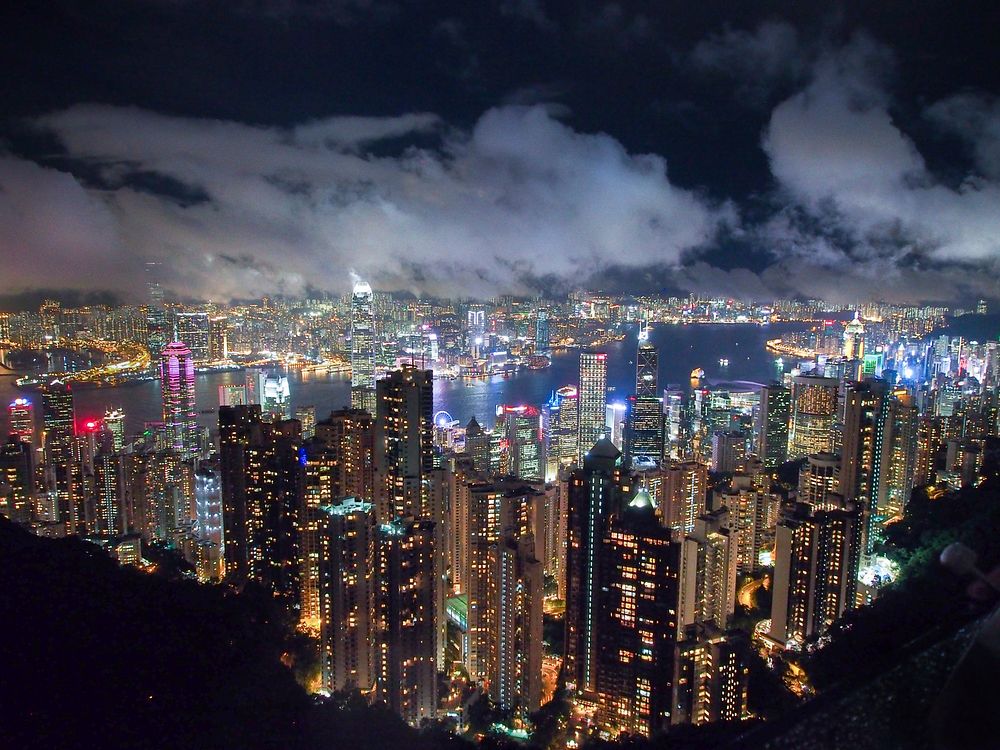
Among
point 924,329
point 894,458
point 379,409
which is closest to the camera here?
point 379,409

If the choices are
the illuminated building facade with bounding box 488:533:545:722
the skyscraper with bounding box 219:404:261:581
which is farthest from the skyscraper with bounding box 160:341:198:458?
the illuminated building facade with bounding box 488:533:545:722

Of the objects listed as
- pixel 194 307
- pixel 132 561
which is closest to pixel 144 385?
pixel 194 307

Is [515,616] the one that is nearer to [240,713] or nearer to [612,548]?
[612,548]

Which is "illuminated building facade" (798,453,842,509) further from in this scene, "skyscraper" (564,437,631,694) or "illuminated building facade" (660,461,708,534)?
"skyscraper" (564,437,631,694)

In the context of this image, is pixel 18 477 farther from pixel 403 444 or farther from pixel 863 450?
pixel 863 450

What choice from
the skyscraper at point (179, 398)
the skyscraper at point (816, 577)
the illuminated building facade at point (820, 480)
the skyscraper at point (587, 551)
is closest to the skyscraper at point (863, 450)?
the illuminated building facade at point (820, 480)

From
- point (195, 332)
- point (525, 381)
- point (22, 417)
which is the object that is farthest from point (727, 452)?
point (22, 417)
